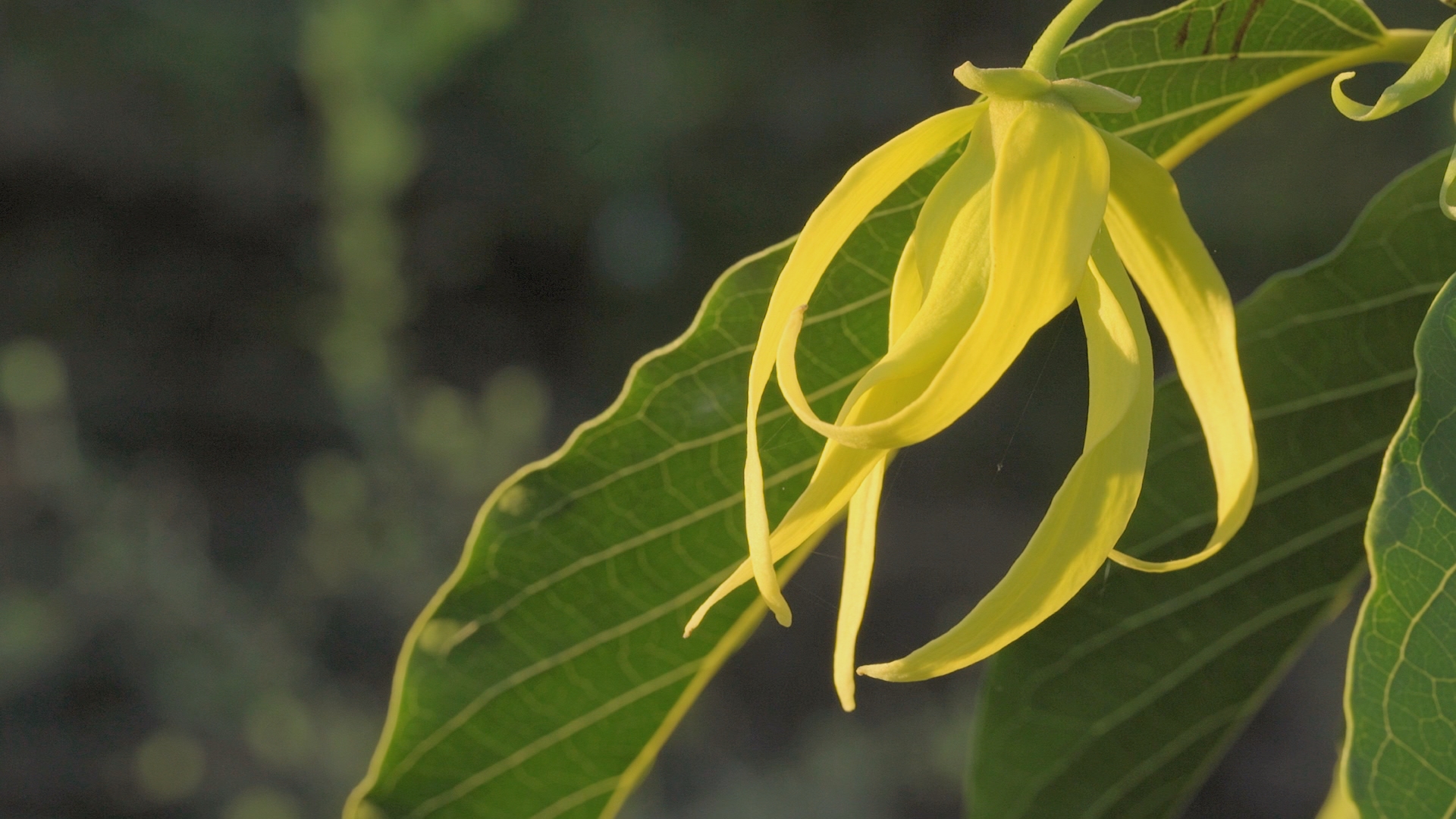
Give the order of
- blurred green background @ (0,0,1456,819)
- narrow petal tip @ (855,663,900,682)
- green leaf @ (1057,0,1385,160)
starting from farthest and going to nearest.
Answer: blurred green background @ (0,0,1456,819), green leaf @ (1057,0,1385,160), narrow petal tip @ (855,663,900,682)

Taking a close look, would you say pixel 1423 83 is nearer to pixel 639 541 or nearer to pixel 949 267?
pixel 949 267

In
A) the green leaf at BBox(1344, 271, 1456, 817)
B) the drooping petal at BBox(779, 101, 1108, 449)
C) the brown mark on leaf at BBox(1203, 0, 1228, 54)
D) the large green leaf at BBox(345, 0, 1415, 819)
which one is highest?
the large green leaf at BBox(345, 0, 1415, 819)

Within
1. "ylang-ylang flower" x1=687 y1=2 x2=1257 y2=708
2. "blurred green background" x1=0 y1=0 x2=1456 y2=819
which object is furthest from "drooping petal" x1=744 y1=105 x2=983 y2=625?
"blurred green background" x1=0 y1=0 x2=1456 y2=819

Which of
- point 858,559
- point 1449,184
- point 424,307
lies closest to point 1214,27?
point 1449,184

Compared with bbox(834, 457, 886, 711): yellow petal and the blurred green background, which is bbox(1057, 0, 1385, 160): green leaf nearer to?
bbox(834, 457, 886, 711): yellow petal

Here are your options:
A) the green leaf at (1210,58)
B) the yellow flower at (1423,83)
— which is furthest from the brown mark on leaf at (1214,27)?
the yellow flower at (1423,83)

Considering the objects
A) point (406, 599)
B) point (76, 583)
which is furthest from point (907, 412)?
point (76, 583)

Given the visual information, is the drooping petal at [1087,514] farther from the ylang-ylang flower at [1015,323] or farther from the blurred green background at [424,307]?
the blurred green background at [424,307]
